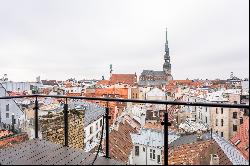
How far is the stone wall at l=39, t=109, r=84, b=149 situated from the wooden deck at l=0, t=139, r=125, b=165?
1.19 meters

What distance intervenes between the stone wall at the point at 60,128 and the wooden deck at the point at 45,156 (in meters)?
1.19

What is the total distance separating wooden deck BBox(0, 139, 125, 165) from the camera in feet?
9.83

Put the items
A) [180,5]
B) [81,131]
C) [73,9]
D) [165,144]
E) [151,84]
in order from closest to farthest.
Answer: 1. [165,144]
2. [180,5]
3. [81,131]
4. [73,9]
5. [151,84]

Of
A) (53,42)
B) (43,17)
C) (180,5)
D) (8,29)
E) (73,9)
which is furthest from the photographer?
(53,42)

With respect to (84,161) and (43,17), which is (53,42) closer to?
(43,17)

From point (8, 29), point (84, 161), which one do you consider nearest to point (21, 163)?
point (84, 161)

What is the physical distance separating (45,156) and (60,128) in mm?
2408

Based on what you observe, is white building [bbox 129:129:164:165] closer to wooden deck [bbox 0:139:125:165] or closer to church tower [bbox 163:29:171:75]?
wooden deck [bbox 0:139:125:165]

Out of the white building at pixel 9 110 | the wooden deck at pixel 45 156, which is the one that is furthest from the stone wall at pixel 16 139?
the white building at pixel 9 110

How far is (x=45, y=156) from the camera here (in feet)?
10.6

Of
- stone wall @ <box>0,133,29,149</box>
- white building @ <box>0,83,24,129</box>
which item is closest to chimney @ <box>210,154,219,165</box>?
stone wall @ <box>0,133,29,149</box>

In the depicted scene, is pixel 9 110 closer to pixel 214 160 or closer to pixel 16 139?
pixel 16 139

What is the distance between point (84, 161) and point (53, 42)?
47.0 ft

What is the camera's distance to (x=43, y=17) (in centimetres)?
847
